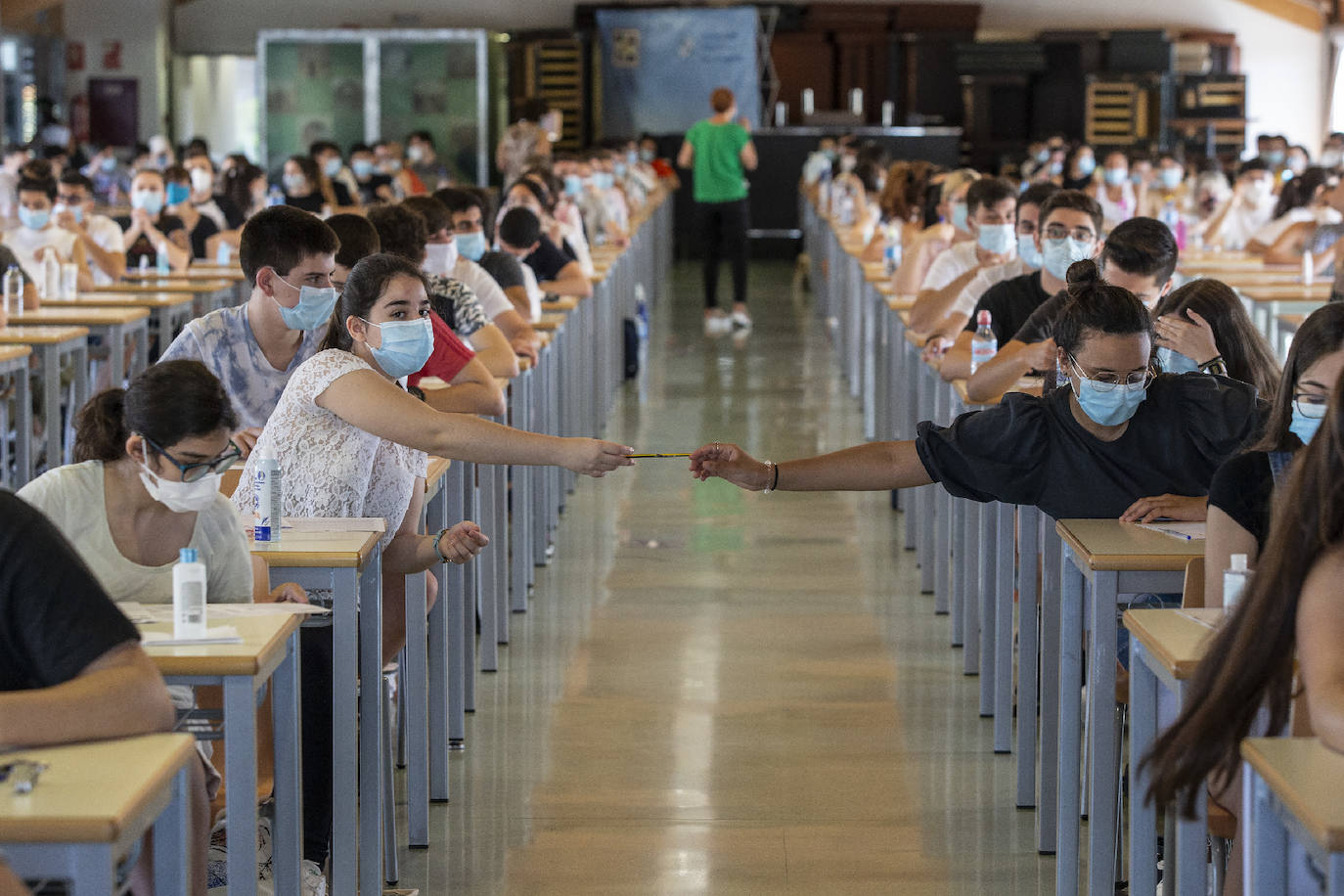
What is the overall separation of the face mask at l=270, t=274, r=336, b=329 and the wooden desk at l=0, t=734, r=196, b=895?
2148mm

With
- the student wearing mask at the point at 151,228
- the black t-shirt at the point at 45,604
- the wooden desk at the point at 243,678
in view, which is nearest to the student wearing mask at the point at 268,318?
the wooden desk at the point at 243,678

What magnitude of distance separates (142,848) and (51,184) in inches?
295

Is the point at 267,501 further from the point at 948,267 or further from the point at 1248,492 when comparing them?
the point at 948,267

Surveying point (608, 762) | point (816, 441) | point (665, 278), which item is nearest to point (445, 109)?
point (665, 278)

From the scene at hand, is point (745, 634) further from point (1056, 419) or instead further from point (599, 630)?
point (1056, 419)

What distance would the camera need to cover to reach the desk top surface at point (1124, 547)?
118 inches

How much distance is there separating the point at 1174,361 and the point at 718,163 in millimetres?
9825

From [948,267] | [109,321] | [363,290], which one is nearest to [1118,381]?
[363,290]

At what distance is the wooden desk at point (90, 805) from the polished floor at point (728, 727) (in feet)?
5.05

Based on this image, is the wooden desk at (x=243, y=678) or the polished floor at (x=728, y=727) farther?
the polished floor at (x=728, y=727)

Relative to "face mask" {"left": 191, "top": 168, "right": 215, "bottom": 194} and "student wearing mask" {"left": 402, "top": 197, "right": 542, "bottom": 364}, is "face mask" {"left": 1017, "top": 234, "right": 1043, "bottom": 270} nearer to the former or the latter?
"student wearing mask" {"left": 402, "top": 197, "right": 542, "bottom": 364}

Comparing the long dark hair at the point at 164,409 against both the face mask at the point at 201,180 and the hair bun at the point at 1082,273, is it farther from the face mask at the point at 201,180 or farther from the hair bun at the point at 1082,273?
the face mask at the point at 201,180

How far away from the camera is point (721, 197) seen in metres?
13.7

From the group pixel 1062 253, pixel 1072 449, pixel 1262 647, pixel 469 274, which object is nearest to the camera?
pixel 1262 647
